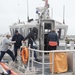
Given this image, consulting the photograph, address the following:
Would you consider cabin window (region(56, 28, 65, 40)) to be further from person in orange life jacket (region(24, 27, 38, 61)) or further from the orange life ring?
the orange life ring

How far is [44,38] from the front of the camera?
37.5ft

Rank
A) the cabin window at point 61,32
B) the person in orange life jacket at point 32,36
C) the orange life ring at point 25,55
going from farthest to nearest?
the cabin window at point 61,32 < the person in orange life jacket at point 32,36 < the orange life ring at point 25,55

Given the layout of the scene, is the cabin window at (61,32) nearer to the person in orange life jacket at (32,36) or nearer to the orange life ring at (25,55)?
the person in orange life jacket at (32,36)

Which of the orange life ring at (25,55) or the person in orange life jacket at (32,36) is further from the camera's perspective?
the person in orange life jacket at (32,36)

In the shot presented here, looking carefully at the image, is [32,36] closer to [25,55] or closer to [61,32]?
[25,55]

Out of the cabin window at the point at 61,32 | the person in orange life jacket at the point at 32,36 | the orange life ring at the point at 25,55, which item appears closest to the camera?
the orange life ring at the point at 25,55

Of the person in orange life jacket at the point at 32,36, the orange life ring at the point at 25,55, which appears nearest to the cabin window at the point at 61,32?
the person in orange life jacket at the point at 32,36

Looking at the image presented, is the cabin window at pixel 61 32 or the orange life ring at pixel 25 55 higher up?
the cabin window at pixel 61 32

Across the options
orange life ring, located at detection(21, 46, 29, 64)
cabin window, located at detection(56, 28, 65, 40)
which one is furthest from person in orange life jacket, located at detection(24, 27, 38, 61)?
cabin window, located at detection(56, 28, 65, 40)

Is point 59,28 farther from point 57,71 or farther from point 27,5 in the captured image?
point 57,71

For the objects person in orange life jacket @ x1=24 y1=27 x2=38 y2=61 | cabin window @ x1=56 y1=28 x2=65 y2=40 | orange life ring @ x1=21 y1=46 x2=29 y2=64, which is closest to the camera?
orange life ring @ x1=21 y1=46 x2=29 y2=64

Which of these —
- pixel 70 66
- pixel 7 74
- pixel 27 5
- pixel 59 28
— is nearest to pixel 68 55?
pixel 70 66

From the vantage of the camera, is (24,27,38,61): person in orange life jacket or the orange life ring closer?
the orange life ring

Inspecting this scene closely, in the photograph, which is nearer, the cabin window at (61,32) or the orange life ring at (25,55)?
the orange life ring at (25,55)
